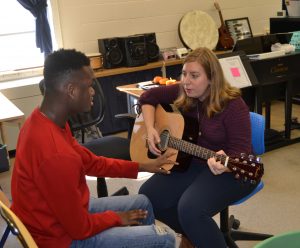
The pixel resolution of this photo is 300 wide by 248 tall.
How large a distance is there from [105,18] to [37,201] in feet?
11.0

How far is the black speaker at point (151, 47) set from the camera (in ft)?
14.1

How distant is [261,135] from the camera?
79.7 inches

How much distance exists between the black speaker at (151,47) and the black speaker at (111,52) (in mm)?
306

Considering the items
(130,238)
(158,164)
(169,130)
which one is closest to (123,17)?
(169,130)

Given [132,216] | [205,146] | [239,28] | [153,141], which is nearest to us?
[132,216]

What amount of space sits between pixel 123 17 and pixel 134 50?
0.52m

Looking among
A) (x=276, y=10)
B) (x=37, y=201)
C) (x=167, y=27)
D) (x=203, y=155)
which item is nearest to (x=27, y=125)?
(x=37, y=201)

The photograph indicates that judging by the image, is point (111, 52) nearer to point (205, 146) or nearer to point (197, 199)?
point (205, 146)

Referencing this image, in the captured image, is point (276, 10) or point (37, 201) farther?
point (276, 10)

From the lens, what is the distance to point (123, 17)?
14.5ft

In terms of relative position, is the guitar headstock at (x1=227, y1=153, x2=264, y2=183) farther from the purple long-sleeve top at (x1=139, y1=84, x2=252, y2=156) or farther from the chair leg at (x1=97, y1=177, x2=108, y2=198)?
the chair leg at (x1=97, y1=177, x2=108, y2=198)

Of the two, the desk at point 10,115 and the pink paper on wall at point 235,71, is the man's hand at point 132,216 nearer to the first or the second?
the desk at point 10,115

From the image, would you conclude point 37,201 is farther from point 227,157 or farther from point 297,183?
point 297,183

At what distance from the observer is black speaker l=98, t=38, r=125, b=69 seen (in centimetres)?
412
